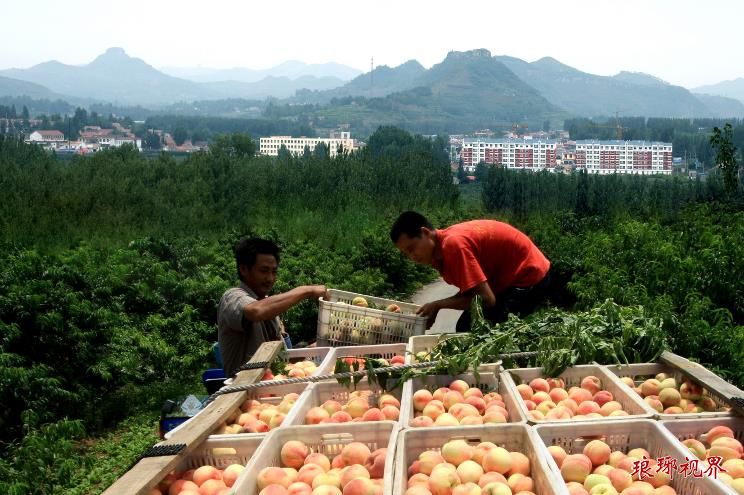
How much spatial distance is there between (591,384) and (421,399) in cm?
79

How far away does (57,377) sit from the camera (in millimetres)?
5734

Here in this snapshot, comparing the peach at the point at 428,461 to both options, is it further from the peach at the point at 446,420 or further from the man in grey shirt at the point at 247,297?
the man in grey shirt at the point at 247,297

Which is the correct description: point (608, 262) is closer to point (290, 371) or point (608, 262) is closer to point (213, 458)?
point (290, 371)

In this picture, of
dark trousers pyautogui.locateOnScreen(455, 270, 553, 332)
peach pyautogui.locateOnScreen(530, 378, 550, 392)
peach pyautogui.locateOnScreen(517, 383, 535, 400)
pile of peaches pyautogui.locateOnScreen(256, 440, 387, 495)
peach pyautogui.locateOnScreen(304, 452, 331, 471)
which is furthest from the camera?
dark trousers pyautogui.locateOnScreen(455, 270, 553, 332)

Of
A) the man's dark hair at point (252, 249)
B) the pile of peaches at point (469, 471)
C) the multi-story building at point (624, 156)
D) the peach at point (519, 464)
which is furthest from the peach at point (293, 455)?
the multi-story building at point (624, 156)

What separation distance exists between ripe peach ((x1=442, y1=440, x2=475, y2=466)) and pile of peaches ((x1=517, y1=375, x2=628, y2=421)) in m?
0.33

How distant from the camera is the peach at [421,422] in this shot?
2637 mm

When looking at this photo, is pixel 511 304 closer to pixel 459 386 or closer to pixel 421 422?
pixel 459 386

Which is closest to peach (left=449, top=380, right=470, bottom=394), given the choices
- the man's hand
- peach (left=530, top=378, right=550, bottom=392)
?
peach (left=530, top=378, right=550, bottom=392)

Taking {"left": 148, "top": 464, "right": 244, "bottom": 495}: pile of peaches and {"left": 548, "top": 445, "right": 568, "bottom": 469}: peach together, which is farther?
{"left": 548, "top": 445, "right": 568, "bottom": 469}: peach

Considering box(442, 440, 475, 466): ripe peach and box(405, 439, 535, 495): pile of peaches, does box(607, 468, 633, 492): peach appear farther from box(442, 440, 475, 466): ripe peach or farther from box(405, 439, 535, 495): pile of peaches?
box(442, 440, 475, 466): ripe peach

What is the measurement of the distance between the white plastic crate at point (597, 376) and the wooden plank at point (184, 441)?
1.12 m

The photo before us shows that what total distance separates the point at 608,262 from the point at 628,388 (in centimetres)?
640

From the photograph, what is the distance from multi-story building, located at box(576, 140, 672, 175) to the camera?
44.2 metres
